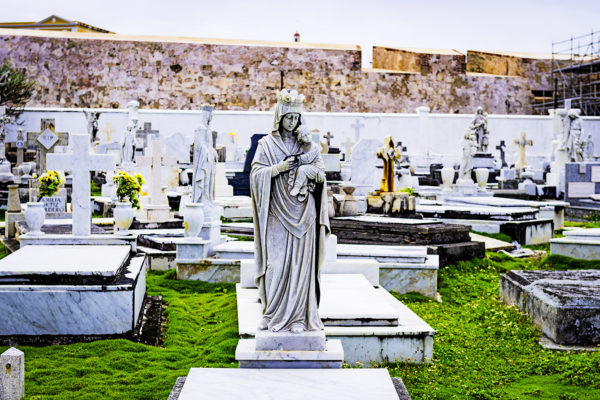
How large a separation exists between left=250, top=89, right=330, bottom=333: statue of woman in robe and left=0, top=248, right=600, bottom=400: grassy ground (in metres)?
1.12

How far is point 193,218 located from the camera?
8.62 meters

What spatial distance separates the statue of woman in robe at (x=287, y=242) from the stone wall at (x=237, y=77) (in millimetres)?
32394

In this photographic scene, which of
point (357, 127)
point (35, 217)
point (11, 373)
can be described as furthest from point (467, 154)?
point (11, 373)

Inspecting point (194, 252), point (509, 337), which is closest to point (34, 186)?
point (194, 252)

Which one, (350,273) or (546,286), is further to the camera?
(350,273)

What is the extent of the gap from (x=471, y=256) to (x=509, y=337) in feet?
11.8

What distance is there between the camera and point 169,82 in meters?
35.9

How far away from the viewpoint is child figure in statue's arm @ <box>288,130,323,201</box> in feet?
13.9

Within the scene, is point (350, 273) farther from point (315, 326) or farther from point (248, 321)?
point (315, 326)

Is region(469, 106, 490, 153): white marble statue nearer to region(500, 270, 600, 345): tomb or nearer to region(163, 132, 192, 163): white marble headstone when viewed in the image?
region(163, 132, 192, 163): white marble headstone

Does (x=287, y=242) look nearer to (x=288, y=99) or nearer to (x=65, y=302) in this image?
(x=288, y=99)

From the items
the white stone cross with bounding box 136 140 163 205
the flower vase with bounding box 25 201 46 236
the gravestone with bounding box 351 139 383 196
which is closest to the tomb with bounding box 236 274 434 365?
the flower vase with bounding box 25 201 46 236

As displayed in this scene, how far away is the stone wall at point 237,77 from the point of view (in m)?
35.0

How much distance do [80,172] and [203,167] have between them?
203 cm
